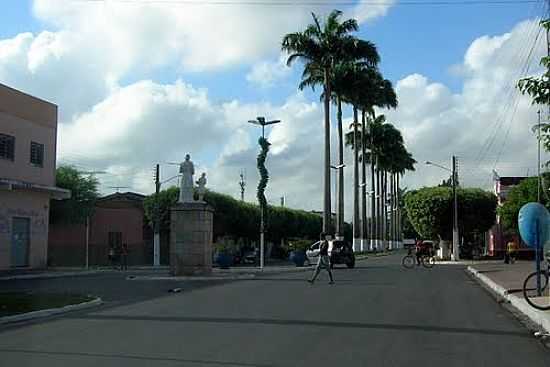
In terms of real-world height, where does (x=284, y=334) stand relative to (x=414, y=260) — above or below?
below

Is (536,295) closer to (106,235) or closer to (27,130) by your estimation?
(27,130)

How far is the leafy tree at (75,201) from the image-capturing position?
173 ft

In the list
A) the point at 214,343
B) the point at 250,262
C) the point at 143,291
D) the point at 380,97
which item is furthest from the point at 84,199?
the point at 214,343

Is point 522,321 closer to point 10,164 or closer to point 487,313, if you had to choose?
point 487,313

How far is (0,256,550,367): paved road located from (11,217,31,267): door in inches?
760

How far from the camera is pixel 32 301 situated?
64.2 ft

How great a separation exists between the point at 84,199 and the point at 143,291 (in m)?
30.8

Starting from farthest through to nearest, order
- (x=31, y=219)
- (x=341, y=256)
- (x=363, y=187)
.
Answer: (x=363, y=187) < (x=341, y=256) < (x=31, y=219)

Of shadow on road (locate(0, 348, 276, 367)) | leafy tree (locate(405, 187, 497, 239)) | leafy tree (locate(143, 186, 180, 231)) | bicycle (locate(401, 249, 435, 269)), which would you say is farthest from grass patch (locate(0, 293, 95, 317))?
leafy tree (locate(405, 187, 497, 239))

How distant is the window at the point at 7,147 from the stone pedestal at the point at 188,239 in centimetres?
959

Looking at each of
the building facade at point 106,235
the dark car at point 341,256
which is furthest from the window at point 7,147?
the dark car at point 341,256

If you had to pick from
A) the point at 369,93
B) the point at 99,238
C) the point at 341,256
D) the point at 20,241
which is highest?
the point at 369,93

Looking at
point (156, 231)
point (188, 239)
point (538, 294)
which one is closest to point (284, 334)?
point (538, 294)

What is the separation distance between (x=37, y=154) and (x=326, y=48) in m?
22.7
